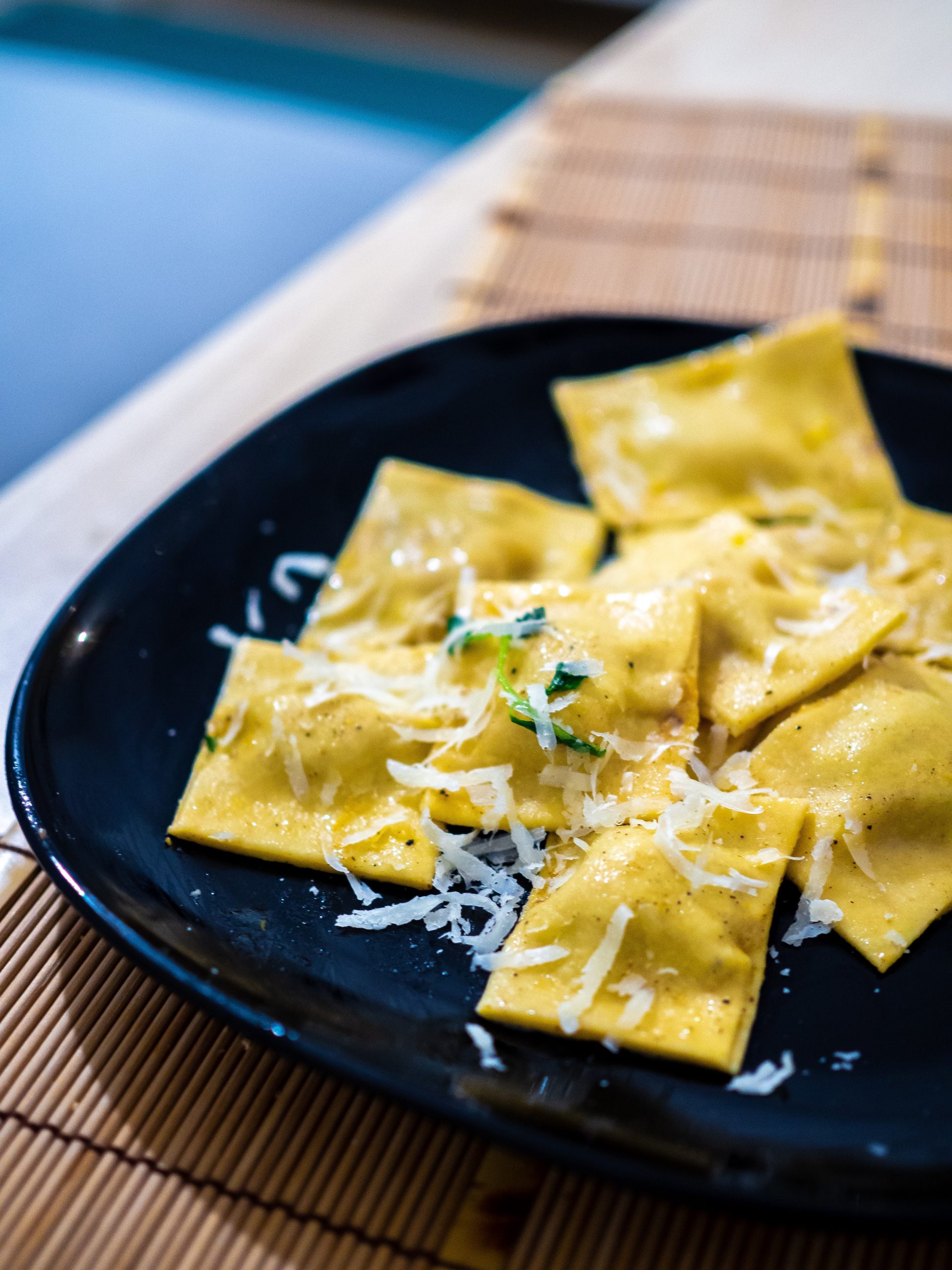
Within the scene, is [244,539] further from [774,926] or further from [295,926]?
[774,926]

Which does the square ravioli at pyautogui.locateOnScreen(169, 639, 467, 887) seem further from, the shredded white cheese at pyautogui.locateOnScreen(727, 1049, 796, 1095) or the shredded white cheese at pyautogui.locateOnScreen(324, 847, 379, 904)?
the shredded white cheese at pyautogui.locateOnScreen(727, 1049, 796, 1095)

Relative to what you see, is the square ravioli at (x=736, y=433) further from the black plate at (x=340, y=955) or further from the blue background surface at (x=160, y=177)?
the blue background surface at (x=160, y=177)

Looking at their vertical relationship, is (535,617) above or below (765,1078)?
above

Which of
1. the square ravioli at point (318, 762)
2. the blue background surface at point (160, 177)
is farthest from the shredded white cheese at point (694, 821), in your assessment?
the blue background surface at point (160, 177)

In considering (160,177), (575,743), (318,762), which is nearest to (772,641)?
(575,743)

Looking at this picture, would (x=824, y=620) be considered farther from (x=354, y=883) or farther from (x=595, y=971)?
(x=354, y=883)

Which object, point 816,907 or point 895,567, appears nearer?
point 816,907
